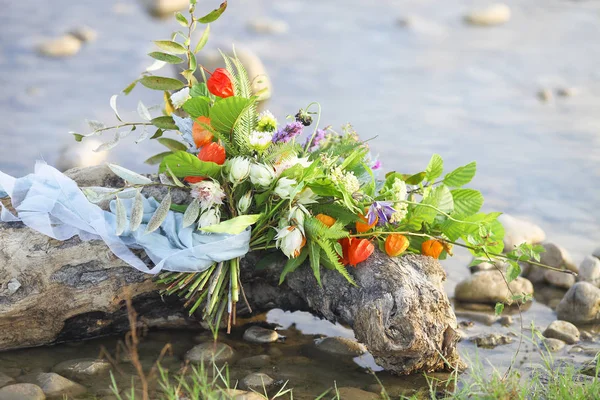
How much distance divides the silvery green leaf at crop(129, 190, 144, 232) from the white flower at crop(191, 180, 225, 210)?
0.25 m

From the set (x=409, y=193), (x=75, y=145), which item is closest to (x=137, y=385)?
(x=409, y=193)

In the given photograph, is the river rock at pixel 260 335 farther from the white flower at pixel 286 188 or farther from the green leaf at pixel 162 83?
the green leaf at pixel 162 83

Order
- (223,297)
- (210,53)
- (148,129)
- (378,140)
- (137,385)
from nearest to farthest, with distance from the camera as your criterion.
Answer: (137,385), (223,297), (148,129), (378,140), (210,53)

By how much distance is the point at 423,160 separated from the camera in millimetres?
6945

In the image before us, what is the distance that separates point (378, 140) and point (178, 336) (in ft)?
12.9

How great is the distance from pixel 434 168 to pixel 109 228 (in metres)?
1.61

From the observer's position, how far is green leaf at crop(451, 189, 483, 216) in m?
3.65

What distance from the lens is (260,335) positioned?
3.98 m

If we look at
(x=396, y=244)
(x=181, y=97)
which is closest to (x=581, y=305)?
(x=396, y=244)

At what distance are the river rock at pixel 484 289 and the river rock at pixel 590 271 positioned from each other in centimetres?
43

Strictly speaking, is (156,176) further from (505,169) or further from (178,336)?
(505,169)

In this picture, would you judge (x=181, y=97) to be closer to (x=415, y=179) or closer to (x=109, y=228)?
(x=109, y=228)

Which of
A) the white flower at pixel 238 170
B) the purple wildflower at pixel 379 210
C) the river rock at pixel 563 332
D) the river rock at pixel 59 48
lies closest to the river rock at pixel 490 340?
the river rock at pixel 563 332

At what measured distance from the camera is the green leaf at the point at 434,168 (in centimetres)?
364
